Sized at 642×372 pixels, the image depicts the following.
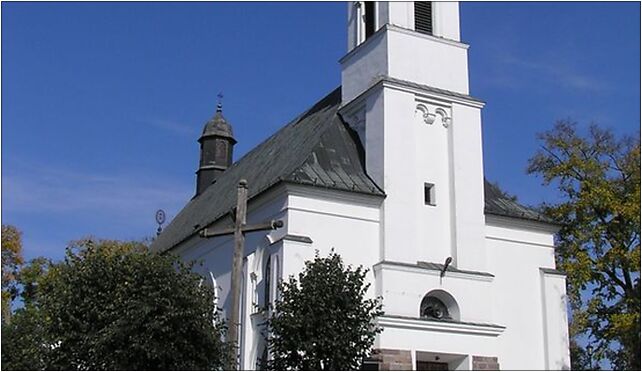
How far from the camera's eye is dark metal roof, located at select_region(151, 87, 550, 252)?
27.3 meters

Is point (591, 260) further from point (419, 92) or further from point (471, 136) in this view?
point (419, 92)

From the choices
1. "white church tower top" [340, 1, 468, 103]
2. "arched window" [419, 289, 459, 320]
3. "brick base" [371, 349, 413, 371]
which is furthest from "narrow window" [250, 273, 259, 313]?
"white church tower top" [340, 1, 468, 103]

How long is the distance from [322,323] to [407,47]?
1163cm

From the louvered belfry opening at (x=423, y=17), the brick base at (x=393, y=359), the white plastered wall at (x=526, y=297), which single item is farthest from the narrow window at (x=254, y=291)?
the louvered belfry opening at (x=423, y=17)

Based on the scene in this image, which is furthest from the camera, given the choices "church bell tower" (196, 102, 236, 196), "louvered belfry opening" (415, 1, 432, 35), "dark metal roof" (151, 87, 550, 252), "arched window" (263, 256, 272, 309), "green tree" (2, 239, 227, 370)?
"church bell tower" (196, 102, 236, 196)

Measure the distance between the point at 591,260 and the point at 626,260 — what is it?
1.24 m

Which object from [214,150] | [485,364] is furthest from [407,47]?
[214,150]

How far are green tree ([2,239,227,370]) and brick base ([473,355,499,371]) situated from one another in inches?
347

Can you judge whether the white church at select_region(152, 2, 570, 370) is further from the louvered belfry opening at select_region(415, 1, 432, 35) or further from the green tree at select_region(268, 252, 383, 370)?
the green tree at select_region(268, 252, 383, 370)

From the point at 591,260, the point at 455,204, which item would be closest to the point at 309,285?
the point at 455,204

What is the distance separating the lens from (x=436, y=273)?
26703 millimetres

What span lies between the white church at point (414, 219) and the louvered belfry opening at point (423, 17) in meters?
0.04

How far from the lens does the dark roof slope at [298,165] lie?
2733cm

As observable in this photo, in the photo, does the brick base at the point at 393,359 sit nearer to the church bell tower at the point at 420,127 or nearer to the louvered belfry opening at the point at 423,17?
the church bell tower at the point at 420,127
